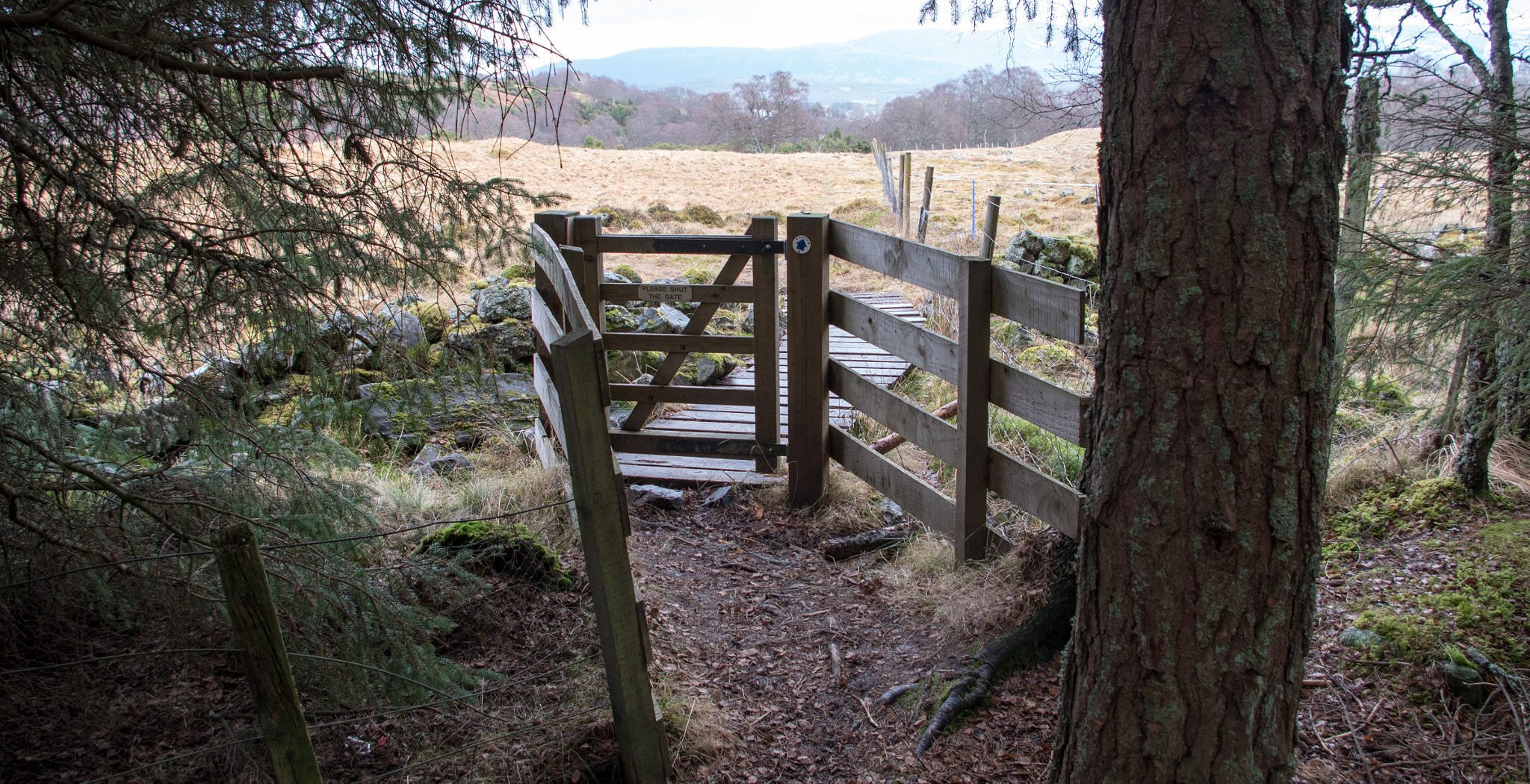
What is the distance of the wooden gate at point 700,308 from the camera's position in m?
5.27

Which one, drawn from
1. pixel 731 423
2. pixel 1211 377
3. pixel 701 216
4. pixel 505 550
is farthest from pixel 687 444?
pixel 701 216

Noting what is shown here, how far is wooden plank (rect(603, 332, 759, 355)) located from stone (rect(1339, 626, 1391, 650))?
133 inches

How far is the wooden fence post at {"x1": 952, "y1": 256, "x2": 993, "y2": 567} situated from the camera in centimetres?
362

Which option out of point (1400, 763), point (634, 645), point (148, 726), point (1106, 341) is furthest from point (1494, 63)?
point (148, 726)

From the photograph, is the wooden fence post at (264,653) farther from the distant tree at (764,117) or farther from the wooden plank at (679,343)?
the distant tree at (764,117)

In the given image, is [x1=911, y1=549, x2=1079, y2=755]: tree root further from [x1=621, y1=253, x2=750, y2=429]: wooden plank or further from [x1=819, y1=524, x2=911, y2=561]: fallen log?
[x1=621, y1=253, x2=750, y2=429]: wooden plank

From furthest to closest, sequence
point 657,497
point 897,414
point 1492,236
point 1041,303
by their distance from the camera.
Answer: point 657,497 → point 897,414 → point 1492,236 → point 1041,303

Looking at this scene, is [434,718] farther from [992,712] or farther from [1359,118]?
[1359,118]

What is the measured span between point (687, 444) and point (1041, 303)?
2.87 meters

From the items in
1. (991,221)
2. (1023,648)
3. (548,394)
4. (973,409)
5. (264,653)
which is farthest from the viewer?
(991,221)

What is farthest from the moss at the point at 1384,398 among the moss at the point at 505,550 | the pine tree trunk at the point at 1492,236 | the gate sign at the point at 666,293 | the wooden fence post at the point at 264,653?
the wooden fence post at the point at 264,653

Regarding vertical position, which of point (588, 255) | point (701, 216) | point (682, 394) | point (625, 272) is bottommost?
point (682, 394)

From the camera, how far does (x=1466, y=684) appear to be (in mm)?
2848

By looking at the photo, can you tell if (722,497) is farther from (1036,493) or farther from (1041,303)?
(1041,303)
